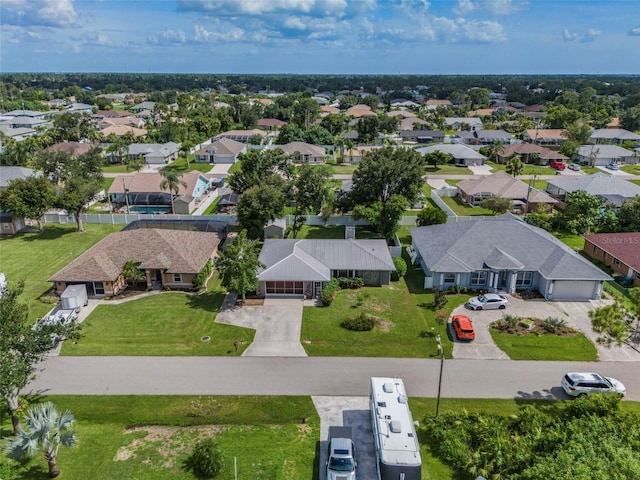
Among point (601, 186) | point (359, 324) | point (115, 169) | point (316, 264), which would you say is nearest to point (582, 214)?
point (601, 186)

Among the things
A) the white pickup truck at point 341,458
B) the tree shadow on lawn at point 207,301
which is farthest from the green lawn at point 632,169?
the white pickup truck at point 341,458

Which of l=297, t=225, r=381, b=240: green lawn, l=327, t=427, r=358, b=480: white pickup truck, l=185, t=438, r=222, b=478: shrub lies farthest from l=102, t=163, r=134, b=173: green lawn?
l=327, t=427, r=358, b=480: white pickup truck

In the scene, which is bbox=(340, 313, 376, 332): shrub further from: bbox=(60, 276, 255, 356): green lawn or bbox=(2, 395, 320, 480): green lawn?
bbox=(2, 395, 320, 480): green lawn

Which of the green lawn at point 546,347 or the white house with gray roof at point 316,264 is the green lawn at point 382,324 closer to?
the white house with gray roof at point 316,264

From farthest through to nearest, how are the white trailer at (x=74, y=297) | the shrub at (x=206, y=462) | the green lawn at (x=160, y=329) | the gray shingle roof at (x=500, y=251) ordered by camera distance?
the gray shingle roof at (x=500, y=251) < the white trailer at (x=74, y=297) < the green lawn at (x=160, y=329) < the shrub at (x=206, y=462)

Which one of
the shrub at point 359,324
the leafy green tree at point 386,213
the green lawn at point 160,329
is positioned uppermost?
the leafy green tree at point 386,213

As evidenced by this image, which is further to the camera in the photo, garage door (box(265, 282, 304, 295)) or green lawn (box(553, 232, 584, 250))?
green lawn (box(553, 232, 584, 250))
